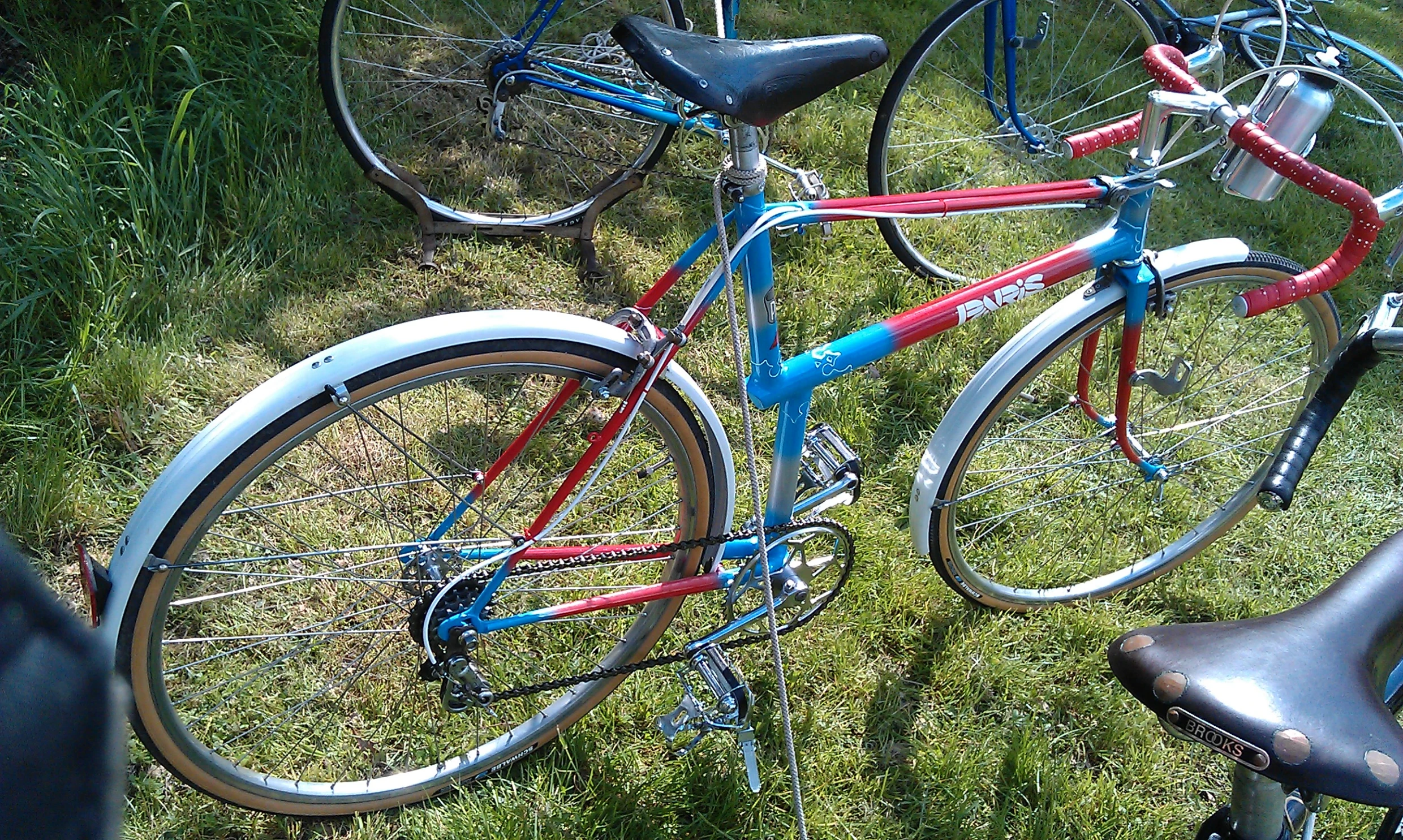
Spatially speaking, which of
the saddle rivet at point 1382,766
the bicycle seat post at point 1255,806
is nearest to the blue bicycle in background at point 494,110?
the bicycle seat post at point 1255,806

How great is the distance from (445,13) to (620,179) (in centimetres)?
108

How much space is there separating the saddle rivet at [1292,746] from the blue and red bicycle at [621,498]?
0.82 meters

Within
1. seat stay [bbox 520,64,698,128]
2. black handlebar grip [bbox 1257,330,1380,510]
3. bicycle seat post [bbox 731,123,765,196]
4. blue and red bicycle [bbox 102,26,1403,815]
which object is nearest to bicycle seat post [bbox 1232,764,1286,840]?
black handlebar grip [bbox 1257,330,1380,510]

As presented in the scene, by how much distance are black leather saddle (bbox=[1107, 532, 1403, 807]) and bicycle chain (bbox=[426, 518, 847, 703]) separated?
85 centimetres

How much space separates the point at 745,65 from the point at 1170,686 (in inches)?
43.8

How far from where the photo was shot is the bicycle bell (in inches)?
66.9

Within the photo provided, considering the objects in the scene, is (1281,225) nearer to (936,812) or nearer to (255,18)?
(936,812)

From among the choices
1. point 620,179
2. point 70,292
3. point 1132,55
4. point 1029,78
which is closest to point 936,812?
point 620,179

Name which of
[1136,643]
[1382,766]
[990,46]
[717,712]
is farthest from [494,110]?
[1382,766]

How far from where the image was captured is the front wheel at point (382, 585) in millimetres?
1608

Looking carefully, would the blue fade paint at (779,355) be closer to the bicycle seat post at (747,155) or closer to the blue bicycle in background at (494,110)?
the bicycle seat post at (747,155)

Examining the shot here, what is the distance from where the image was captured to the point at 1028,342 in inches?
80.4

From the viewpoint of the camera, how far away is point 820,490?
6.89 feet

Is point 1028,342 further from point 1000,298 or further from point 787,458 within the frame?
point 787,458
